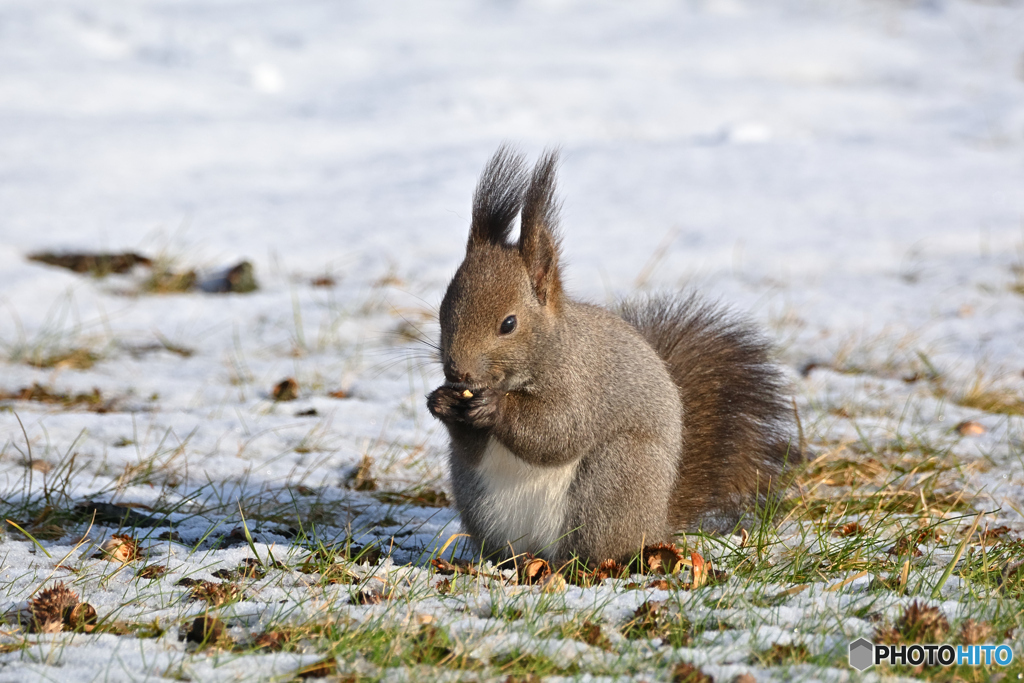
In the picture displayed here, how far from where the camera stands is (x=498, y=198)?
7.30 ft

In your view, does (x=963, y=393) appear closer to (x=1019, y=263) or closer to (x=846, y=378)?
(x=846, y=378)

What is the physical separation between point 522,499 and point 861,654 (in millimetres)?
846

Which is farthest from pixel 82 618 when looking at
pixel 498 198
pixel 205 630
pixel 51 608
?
pixel 498 198

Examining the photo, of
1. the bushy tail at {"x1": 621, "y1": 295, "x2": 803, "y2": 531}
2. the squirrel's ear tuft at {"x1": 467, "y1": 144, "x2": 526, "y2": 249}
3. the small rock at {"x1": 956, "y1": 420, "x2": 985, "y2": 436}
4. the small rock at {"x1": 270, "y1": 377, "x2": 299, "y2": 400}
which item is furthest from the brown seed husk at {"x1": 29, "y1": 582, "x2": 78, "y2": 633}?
the small rock at {"x1": 956, "y1": 420, "x2": 985, "y2": 436}

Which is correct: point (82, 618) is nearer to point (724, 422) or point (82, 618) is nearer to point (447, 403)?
point (447, 403)

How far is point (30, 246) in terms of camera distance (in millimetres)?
4832

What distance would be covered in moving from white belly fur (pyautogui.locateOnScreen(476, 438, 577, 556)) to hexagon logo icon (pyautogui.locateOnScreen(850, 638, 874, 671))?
0.73 m

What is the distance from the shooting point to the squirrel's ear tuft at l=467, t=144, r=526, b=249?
7.23ft

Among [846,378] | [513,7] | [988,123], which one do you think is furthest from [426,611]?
[513,7]

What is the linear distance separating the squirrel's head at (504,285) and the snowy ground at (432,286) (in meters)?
0.38

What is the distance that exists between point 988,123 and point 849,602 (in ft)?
23.3

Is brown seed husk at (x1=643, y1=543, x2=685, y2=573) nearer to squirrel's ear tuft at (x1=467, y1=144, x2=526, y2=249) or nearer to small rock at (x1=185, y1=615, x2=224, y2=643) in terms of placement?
squirrel's ear tuft at (x1=467, y1=144, x2=526, y2=249)

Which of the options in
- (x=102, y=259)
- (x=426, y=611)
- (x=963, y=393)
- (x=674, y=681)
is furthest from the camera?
(x=102, y=259)

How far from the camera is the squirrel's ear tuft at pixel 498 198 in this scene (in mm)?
2205
